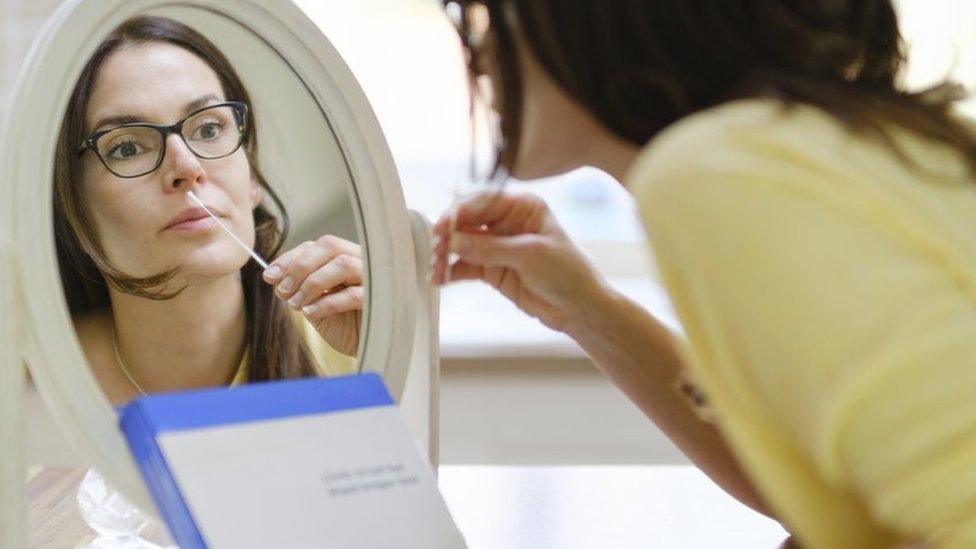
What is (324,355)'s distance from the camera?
0.81 m

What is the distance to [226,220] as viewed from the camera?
0.78 meters

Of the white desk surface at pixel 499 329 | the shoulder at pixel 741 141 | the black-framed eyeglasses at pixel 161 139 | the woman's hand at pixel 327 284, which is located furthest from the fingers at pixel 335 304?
the white desk surface at pixel 499 329

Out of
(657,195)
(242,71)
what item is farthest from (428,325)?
(657,195)

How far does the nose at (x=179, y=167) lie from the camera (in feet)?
2.45

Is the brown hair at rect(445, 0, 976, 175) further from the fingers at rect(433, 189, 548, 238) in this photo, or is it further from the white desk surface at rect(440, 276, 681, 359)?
the white desk surface at rect(440, 276, 681, 359)

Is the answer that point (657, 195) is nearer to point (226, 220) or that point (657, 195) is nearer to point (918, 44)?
point (226, 220)

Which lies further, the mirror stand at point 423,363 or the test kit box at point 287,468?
the mirror stand at point 423,363

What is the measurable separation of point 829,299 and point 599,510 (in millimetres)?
559

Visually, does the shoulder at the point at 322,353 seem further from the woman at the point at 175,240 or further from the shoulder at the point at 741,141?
the shoulder at the point at 741,141

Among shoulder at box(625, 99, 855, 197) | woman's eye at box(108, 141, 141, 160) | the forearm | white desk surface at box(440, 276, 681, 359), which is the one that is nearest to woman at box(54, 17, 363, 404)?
woman's eye at box(108, 141, 141, 160)

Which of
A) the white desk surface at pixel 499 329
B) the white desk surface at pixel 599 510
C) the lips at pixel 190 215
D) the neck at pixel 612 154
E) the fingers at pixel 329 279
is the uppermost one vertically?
the neck at pixel 612 154

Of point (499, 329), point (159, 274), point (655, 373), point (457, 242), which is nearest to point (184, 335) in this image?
point (159, 274)

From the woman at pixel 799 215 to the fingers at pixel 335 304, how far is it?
212mm

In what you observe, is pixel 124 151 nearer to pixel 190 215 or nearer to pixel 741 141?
pixel 190 215
